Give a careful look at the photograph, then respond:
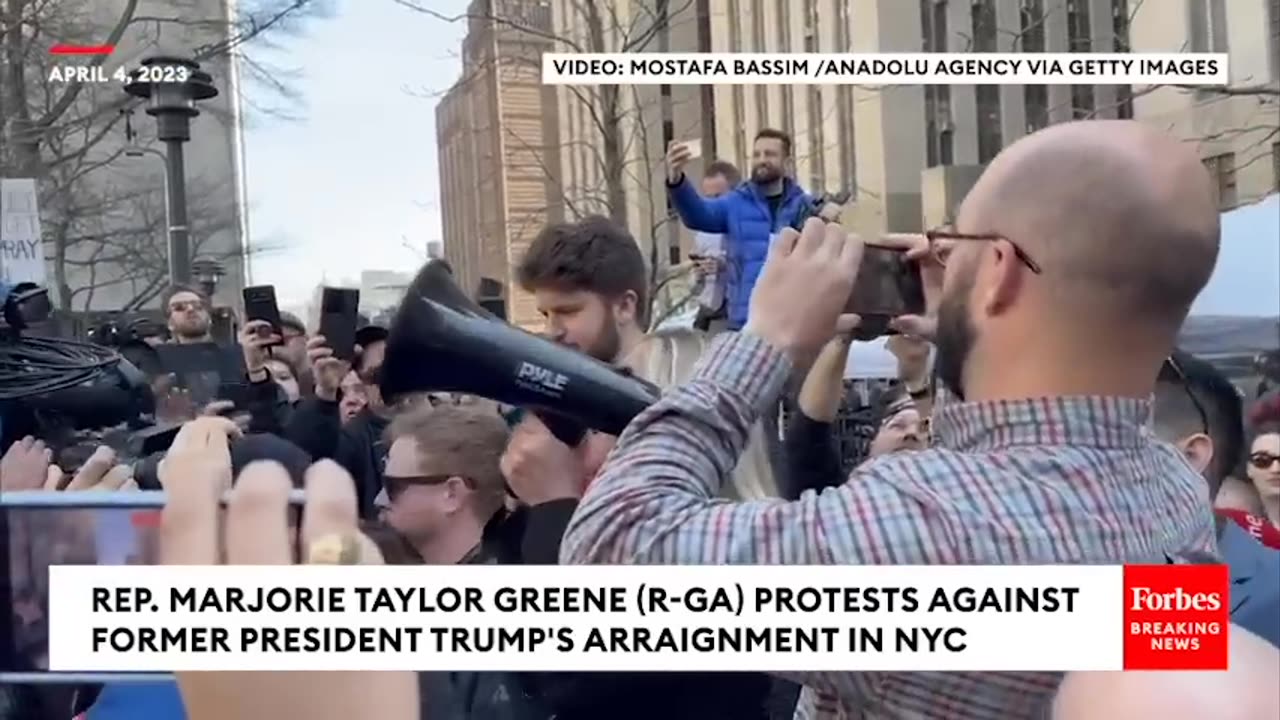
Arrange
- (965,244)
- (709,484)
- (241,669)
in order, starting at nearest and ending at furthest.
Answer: (709,484) < (965,244) < (241,669)

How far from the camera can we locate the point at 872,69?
4.74 ft

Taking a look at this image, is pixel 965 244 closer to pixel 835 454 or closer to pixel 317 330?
pixel 835 454

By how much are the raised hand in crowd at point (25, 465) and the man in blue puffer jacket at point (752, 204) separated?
81 cm

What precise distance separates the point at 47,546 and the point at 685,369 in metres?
0.78

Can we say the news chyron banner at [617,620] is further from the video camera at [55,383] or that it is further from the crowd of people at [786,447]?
the video camera at [55,383]

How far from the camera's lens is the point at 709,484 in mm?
1170

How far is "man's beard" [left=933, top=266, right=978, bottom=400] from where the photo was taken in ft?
4.15

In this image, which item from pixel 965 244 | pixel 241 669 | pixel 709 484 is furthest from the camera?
pixel 241 669

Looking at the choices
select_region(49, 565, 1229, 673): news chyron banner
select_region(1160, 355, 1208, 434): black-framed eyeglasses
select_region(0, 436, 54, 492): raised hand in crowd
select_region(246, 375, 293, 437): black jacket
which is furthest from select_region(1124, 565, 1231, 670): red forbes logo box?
select_region(0, 436, 54, 492): raised hand in crowd

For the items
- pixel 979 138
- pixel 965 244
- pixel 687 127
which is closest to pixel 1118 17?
pixel 979 138

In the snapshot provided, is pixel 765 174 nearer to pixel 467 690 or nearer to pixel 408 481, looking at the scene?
pixel 408 481

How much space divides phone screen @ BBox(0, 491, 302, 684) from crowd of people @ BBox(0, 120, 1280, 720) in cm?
3

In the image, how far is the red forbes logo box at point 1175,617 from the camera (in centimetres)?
131

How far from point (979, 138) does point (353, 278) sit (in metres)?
0.74
